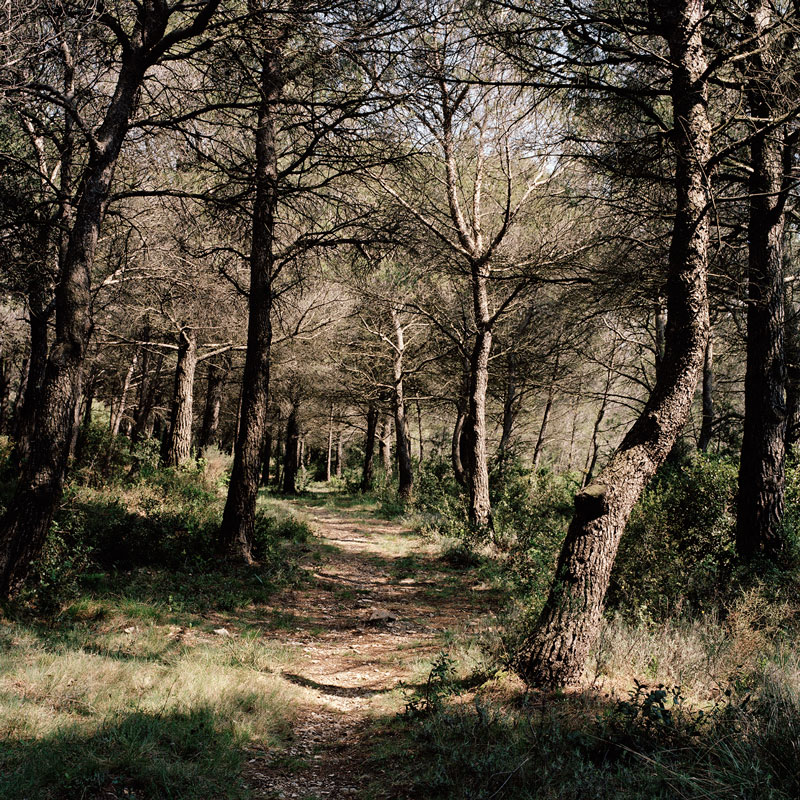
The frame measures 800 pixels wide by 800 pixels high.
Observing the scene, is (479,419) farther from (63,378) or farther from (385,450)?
(385,450)

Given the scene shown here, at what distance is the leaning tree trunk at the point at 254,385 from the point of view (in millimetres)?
8023

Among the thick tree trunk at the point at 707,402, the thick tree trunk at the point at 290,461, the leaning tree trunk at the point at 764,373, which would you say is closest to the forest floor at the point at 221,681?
the leaning tree trunk at the point at 764,373

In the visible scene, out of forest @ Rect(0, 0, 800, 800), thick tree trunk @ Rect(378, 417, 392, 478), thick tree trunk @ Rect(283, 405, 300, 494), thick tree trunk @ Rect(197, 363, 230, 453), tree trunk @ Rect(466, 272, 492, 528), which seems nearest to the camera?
forest @ Rect(0, 0, 800, 800)

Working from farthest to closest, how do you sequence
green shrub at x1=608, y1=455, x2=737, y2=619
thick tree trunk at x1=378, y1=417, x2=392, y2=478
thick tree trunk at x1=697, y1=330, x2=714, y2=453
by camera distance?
thick tree trunk at x1=378, y1=417, x2=392, y2=478 < thick tree trunk at x1=697, y1=330, x2=714, y2=453 < green shrub at x1=608, y1=455, x2=737, y2=619

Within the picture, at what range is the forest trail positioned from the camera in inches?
139

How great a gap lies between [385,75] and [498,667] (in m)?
6.63

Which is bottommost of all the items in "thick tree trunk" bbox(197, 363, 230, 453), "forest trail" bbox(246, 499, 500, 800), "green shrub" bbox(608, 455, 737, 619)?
"forest trail" bbox(246, 499, 500, 800)

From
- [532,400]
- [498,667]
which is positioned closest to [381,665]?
[498,667]

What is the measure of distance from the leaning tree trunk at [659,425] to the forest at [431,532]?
0.02m

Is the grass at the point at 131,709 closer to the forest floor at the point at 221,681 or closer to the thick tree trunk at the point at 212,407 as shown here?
the forest floor at the point at 221,681

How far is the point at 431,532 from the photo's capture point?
12188mm

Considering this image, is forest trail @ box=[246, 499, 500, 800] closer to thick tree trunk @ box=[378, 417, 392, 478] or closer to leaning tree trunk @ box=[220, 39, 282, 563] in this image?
leaning tree trunk @ box=[220, 39, 282, 563]

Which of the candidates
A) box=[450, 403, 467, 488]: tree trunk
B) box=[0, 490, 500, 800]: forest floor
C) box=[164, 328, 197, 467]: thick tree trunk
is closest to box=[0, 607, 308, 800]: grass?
box=[0, 490, 500, 800]: forest floor

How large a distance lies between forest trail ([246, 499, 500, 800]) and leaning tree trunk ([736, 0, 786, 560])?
3603mm
